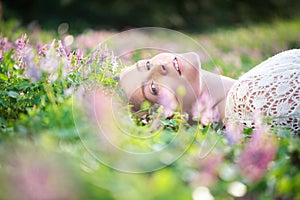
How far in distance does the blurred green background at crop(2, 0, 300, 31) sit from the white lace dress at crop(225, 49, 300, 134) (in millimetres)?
15168

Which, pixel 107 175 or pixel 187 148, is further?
pixel 187 148

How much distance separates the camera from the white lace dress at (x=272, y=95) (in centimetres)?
320

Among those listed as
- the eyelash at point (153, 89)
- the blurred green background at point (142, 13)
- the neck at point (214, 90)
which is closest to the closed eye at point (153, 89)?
the eyelash at point (153, 89)

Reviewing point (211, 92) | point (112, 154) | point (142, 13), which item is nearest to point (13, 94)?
point (112, 154)

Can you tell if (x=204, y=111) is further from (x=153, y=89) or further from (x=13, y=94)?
(x=13, y=94)

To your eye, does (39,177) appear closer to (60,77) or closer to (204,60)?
(60,77)

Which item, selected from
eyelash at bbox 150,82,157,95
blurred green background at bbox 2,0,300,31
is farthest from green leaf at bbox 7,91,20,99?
blurred green background at bbox 2,0,300,31

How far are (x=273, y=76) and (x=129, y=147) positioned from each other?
135 centimetres

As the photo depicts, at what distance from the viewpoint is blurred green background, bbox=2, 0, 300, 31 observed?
18.9m

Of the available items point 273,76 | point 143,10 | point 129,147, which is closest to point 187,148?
point 129,147

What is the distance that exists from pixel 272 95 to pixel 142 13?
639 inches

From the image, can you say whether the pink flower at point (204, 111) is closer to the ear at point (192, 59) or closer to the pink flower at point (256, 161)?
the ear at point (192, 59)

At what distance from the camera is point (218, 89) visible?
375cm

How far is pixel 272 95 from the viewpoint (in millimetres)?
3232
